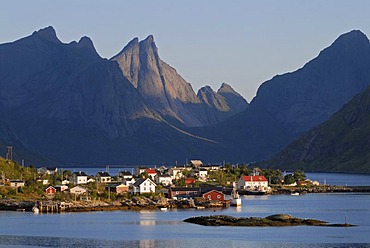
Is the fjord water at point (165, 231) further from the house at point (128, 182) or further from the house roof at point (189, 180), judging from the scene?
the house roof at point (189, 180)

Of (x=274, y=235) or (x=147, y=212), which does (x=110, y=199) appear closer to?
(x=147, y=212)

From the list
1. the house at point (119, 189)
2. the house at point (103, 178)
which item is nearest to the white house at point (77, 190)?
the house at point (119, 189)

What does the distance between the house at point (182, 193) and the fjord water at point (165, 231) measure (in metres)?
15.2

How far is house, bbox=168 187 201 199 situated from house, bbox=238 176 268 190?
92.4 ft

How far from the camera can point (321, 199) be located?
535ft

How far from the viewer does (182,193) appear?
148m

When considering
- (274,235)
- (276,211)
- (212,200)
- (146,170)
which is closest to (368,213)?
(276,211)

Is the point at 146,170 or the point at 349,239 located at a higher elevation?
the point at 146,170

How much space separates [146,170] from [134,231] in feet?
299

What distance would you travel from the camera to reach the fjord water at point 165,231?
3543 inches

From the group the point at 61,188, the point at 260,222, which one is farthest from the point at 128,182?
the point at 260,222

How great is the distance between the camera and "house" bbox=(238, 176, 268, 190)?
17762cm

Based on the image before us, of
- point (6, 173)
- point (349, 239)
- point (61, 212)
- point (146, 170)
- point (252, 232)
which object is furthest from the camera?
point (146, 170)

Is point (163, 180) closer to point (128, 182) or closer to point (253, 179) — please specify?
point (128, 182)
